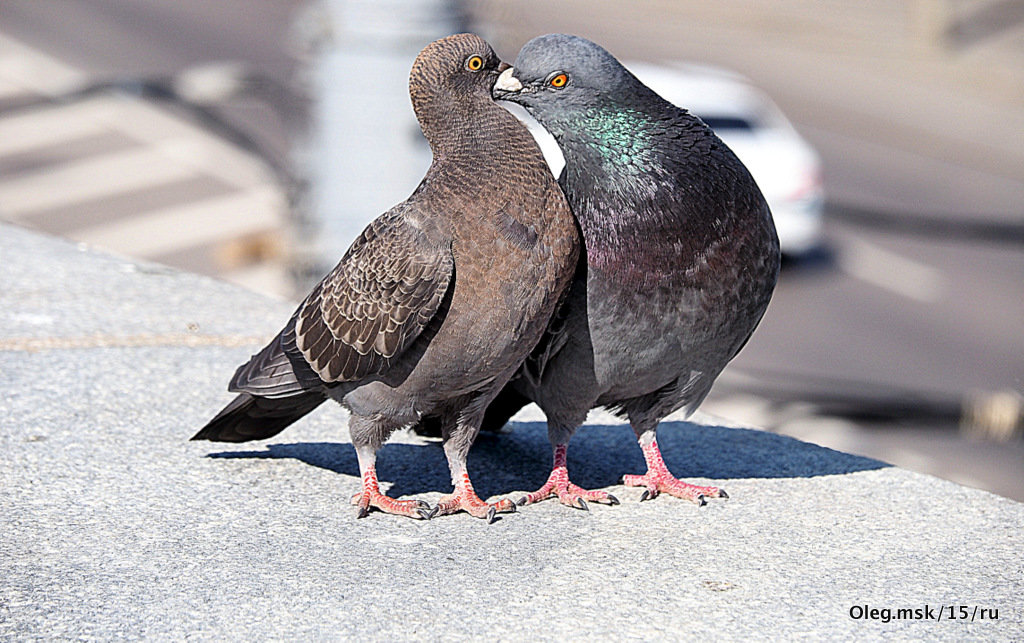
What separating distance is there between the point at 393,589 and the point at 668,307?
1.09 meters

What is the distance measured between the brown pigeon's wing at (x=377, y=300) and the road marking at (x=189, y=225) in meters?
7.98

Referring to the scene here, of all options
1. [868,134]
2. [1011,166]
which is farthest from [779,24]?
[1011,166]

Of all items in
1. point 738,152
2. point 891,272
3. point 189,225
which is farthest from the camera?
point 891,272

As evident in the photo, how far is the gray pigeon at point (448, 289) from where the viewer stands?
3.44 m

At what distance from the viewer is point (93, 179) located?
44.4 feet

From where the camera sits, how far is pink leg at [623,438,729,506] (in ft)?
13.0

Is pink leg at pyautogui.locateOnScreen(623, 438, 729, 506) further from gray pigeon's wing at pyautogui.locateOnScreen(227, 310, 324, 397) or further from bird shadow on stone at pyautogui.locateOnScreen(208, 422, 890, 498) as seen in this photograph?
gray pigeon's wing at pyautogui.locateOnScreen(227, 310, 324, 397)

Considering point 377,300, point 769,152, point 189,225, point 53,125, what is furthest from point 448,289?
point 53,125

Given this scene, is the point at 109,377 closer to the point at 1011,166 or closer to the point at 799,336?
the point at 799,336

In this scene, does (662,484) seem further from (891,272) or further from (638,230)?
(891,272)

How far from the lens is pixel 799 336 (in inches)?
435

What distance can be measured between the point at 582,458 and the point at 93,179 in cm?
1039

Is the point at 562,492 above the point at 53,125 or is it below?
above

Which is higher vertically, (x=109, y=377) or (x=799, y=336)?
(x=109, y=377)
